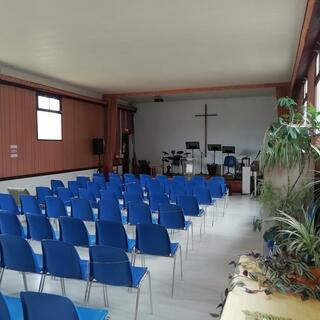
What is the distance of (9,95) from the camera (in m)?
7.89

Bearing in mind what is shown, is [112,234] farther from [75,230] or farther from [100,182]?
[100,182]

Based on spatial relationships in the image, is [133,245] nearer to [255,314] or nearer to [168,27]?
[255,314]

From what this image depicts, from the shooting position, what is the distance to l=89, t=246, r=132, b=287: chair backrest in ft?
8.57

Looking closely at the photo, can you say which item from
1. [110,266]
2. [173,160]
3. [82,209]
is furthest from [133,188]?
[173,160]

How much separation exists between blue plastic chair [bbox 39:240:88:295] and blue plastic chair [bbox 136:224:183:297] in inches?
32.1

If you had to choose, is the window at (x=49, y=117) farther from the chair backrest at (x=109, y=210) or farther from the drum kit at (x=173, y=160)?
the drum kit at (x=173, y=160)

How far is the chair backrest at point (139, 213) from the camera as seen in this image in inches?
179

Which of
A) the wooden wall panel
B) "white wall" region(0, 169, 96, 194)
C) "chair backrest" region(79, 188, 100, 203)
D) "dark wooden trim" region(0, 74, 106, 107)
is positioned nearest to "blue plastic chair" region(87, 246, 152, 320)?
"chair backrest" region(79, 188, 100, 203)

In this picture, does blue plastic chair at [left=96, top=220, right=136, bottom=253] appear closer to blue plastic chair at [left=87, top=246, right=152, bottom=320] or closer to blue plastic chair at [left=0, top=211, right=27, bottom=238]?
blue plastic chair at [left=87, top=246, right=152, bottom=320]

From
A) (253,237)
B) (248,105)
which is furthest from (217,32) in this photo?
(248,105)

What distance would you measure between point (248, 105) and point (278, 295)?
40.0ft

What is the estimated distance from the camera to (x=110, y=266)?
267 cm

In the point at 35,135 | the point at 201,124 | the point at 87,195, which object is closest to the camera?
the point at 87,195

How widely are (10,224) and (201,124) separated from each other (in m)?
11.2
